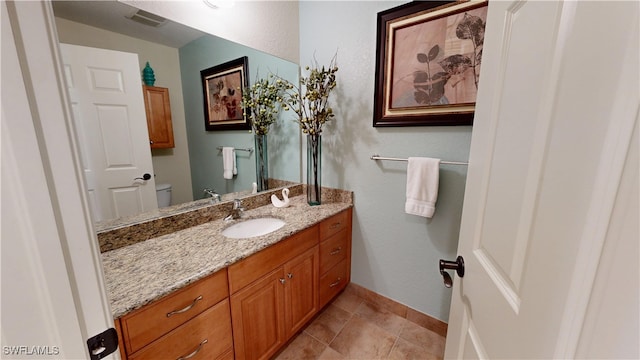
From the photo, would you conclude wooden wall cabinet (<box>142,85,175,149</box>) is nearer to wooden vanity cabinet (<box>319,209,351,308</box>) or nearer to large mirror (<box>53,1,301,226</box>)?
large mirror (<box>53,1,301,226</box>)

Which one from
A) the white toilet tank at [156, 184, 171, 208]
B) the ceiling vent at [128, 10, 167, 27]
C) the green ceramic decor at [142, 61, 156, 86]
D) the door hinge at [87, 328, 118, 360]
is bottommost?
the door hinge at [87, 328, 118, 360]

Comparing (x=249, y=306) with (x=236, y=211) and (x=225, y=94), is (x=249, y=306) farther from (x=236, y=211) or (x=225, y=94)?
(x=225, y=94)

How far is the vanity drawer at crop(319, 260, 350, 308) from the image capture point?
168 centimetres

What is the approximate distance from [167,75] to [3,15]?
3.57 feet

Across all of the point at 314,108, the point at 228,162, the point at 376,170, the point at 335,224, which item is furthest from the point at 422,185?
the point at 228,162

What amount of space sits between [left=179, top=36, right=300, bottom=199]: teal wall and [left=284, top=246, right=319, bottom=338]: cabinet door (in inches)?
27.4

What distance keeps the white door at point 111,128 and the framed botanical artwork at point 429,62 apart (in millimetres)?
1393

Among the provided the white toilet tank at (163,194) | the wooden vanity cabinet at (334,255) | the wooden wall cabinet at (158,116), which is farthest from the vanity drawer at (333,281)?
the wooden wall cabinet at (158,116)

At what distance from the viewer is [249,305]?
1133mm

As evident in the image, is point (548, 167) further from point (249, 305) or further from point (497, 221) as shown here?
point (249, 305)

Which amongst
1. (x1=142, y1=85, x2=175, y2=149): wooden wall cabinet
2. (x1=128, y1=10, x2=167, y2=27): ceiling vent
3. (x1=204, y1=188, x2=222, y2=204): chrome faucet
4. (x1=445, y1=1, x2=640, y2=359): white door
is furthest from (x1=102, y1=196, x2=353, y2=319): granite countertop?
(x1=128, y1=10, x2=167, y2=27): ceiling vent

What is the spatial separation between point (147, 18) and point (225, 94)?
0.51 meters

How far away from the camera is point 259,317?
3.93ft

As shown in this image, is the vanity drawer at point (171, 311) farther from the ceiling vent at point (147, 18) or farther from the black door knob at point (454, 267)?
the ceiling vent at point (147, 18)
